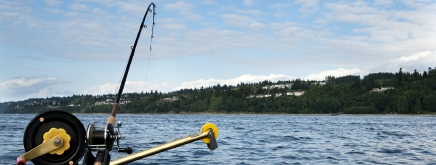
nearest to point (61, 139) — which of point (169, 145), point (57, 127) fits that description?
point (57, 127)

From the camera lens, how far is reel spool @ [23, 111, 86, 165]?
576 cm

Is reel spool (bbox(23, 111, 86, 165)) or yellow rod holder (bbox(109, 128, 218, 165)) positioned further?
yellow rod holder (bbox(109, 128, 218, 165))

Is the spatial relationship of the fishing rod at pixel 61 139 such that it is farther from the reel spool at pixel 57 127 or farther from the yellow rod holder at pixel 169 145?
the yellow rod holder at pixel 169 145

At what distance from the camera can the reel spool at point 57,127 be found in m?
5.76

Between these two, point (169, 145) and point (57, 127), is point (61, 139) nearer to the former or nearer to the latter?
point (57, 127)

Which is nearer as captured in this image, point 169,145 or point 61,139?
point 61,139

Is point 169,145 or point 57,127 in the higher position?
point 57,127

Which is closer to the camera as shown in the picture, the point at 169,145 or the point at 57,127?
the point at 57,127

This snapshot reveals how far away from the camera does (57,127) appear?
19.0 ft

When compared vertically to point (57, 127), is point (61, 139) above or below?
below

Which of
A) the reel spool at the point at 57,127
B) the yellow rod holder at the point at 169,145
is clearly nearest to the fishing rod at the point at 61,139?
the reel spool at the point at 57,127

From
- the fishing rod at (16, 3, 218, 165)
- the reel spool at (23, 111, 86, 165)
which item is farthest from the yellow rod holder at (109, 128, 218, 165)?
the reel spool at (23, 111, 86, 165)

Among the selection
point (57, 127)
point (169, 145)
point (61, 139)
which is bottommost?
point (169, 145)

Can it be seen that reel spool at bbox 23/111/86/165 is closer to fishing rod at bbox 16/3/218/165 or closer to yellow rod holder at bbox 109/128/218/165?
fishing rod at bbox 16/3/218/165
